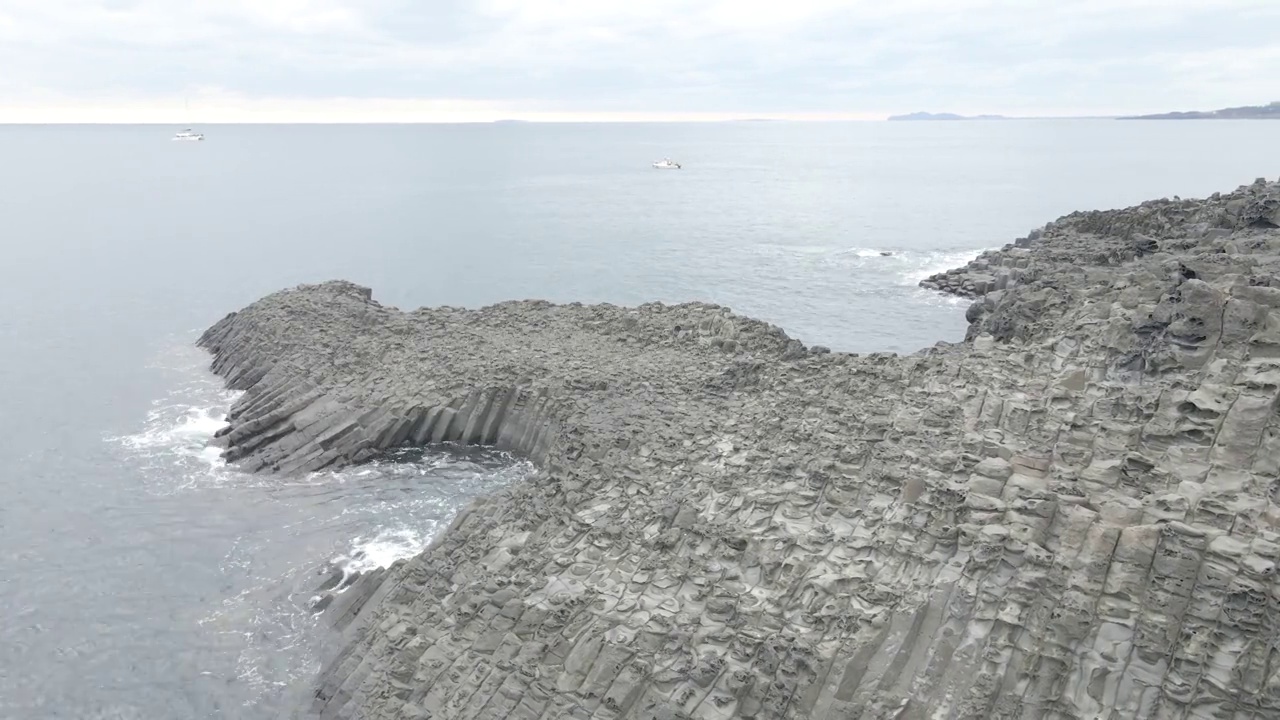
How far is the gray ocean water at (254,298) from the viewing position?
2252cm

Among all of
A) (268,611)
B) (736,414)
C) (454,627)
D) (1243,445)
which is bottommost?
(268,611)

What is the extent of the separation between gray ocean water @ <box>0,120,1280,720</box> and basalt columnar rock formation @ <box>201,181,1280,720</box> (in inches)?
187

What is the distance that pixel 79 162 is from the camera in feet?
627

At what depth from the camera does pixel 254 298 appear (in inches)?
2281

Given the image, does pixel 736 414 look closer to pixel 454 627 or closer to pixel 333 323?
pixel 454 627

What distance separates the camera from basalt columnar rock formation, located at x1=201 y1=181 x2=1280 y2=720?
1480 centimetres

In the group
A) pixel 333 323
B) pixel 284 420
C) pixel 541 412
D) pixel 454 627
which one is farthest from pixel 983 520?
pixel 333 323

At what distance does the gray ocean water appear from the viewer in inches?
886

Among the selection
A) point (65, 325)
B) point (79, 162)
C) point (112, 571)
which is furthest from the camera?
point (79, 162)

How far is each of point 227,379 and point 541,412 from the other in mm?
19078

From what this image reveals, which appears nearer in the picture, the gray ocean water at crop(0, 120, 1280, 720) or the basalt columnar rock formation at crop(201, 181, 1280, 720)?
the basalt columnar rock formation at crop(201, 181, 1280, 720)

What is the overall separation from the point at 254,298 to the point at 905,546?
52776 millimetres

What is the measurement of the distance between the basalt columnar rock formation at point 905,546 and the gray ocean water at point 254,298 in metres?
4.74

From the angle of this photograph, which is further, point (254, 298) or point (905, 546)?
point (254, 298)
